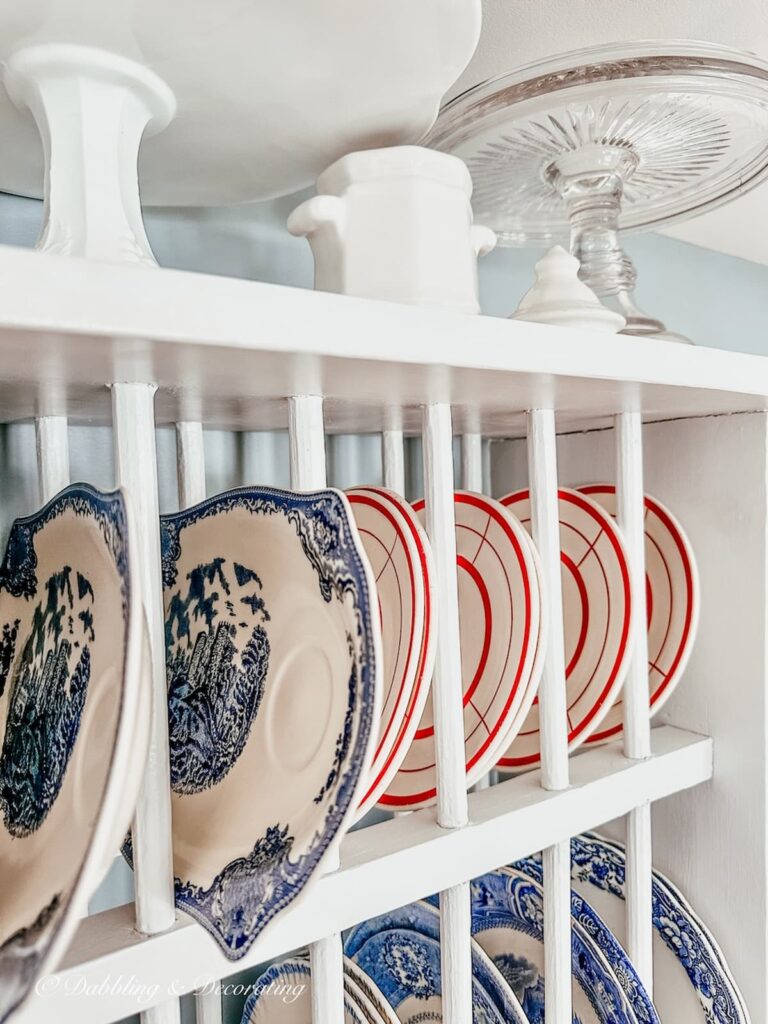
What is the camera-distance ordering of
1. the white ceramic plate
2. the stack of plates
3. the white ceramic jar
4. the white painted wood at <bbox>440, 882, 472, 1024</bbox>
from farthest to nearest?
1. the stack of plates
2. the white painted wood at <bbox>440, 882, 472, 1024</bbox>
3. the white ceramic jar
4. the white ceramic plate

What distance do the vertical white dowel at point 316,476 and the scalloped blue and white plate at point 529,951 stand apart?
27cm

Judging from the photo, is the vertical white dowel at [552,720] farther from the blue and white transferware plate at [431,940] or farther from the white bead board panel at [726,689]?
the white bead board panel at [726,689]

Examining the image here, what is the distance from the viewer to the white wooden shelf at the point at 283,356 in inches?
16.2

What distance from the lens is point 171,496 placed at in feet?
2.70

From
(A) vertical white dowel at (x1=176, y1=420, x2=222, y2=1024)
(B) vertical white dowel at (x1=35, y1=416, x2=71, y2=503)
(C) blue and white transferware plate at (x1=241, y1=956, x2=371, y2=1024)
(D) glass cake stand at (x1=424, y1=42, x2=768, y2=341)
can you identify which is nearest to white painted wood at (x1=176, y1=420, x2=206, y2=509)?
(A) vertical white dowel at (x1=176, y1=420, x2=222, y2=1024)

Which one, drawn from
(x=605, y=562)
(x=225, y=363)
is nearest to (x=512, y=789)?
(x=605, y=562)

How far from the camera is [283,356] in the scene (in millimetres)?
488

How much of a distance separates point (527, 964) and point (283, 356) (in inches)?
26.6

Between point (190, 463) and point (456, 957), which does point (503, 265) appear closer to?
point (190, 463)

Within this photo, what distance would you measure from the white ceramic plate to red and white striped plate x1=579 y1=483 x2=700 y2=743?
1.62 feet

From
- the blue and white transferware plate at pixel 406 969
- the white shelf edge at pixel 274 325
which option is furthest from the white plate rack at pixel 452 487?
the blue and white transferware plate at pixel 406 969

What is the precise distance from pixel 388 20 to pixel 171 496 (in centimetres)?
46

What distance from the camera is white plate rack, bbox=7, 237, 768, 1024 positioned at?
0.46m

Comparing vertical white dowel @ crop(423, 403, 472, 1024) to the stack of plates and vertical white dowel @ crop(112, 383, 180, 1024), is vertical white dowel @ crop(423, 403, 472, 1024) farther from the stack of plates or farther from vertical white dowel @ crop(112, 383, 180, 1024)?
vertical white dowel @ crop(112, 383, 180, 1024)
